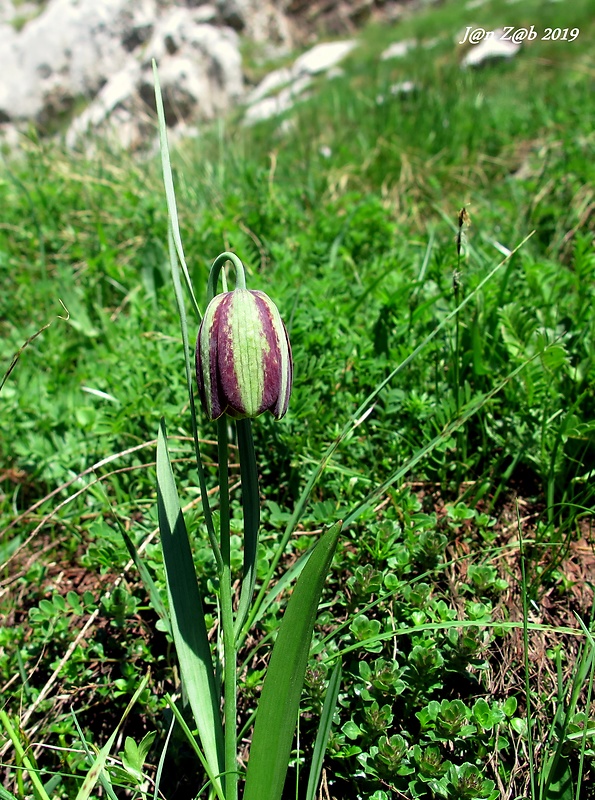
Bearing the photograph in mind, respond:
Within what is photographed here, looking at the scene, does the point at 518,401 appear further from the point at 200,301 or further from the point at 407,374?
the point at 200,301

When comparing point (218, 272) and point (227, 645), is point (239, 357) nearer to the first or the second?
point (218, 272)

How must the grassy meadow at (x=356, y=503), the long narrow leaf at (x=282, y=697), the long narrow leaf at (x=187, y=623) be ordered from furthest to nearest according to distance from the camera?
the grassy meadow at (x=356, y=503) → the long narrow leaf at (x=187, y=623) → the long narrow leaf at (x=282, y=697)

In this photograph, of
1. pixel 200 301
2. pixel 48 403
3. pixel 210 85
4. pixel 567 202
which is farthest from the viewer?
pixel 210 85

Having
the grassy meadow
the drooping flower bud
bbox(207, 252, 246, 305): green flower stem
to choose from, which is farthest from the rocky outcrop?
the drooping flower bud

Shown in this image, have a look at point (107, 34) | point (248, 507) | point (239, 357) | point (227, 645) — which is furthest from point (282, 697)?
point (107, 34)

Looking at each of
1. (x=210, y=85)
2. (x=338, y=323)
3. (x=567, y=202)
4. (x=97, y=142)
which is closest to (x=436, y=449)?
(x=338, y=323)

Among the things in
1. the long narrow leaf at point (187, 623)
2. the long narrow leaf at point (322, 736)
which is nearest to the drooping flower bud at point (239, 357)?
the long narrow leaf at point (187, 623)

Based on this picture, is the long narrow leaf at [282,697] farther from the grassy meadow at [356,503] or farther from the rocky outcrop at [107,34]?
the rocky outcrop at [107,34]
